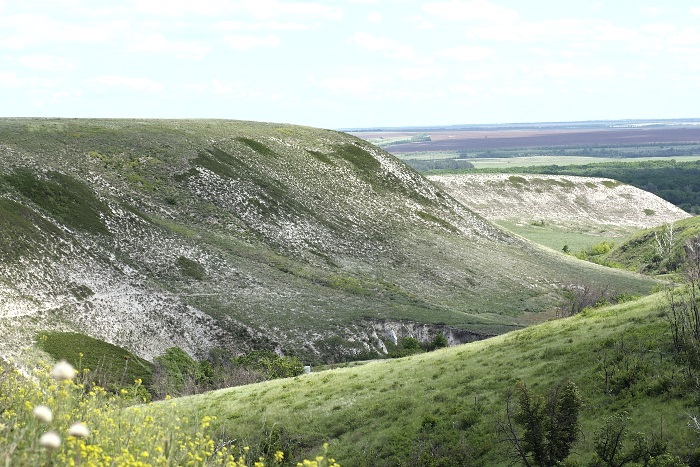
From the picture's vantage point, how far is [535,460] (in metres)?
24.4

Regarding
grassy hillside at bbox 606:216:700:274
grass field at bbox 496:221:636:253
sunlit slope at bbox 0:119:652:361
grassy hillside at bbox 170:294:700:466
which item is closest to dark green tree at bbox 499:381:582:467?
grassy hillside at bbox 170:294:700:466

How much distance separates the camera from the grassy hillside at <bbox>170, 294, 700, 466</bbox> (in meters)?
26.3

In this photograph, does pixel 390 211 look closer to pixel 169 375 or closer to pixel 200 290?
pixel 200 290

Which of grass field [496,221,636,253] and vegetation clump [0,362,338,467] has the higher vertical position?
vegetation clump [0,362,338,467]

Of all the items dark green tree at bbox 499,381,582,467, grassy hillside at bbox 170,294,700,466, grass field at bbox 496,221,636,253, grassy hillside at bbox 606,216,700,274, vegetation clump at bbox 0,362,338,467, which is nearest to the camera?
vegetation clump at bbox 0,362,338,467

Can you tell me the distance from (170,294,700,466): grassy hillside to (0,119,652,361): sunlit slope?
30614mm

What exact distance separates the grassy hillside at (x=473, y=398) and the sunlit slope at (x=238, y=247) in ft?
100

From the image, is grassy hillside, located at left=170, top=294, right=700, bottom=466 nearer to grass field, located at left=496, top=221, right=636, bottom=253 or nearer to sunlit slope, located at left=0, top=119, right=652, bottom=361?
sunlit slope, located at left=0, top=119, right=652, bottom=361

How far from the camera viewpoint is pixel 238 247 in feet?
313

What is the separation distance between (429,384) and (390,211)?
9155 cm

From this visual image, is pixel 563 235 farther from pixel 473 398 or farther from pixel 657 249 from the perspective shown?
pixel 473 398

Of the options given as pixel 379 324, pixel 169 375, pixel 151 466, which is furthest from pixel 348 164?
pixel 151 466

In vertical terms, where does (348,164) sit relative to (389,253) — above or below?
above

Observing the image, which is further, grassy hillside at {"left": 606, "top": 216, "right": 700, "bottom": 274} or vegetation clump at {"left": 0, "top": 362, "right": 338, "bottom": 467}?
grassy hillside at {"left": 606, "top": 216, "right": 700, "bottom": 274}
